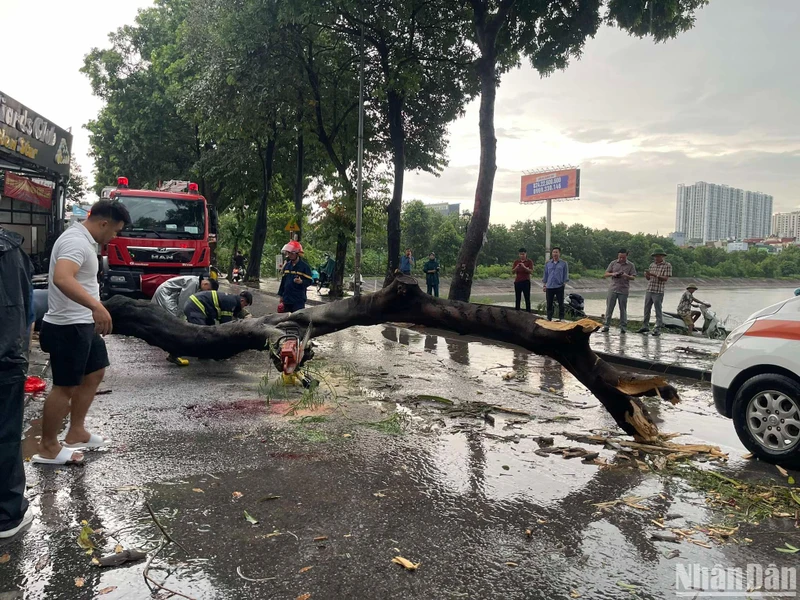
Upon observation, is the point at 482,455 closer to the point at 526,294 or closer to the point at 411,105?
the point at 526,294

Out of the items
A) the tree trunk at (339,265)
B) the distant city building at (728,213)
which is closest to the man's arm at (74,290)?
the tree trunk at (339,265)

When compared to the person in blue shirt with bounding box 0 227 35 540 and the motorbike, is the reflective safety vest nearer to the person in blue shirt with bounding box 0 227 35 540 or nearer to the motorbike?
the person in blue shirt with bounding box 0 227 35 540

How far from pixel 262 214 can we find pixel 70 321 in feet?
86.6

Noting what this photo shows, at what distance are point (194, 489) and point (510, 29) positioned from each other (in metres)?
15.1

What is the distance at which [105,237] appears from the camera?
192 inches

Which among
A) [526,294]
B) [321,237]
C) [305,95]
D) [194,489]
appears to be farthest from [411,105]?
[194,489]

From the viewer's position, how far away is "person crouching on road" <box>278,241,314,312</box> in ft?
35.7

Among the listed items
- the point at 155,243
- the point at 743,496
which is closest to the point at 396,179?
the point at 155,243

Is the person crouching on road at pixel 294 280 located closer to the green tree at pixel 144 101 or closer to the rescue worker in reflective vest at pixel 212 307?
the rescue worker in reflective vest at pixel 212 307

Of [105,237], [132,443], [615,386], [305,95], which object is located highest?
[305,95]

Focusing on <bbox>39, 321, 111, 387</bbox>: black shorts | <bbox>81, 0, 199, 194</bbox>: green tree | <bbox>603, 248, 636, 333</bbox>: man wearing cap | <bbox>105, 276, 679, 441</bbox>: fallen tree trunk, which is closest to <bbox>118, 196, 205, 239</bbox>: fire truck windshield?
<bbox>105, 276, 679, 441</bbox>: fallen tree trunk

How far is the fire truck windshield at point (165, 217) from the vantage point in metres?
15.4

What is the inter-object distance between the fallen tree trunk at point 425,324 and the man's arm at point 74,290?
3.04 metres

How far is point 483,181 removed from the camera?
14.9 meters
